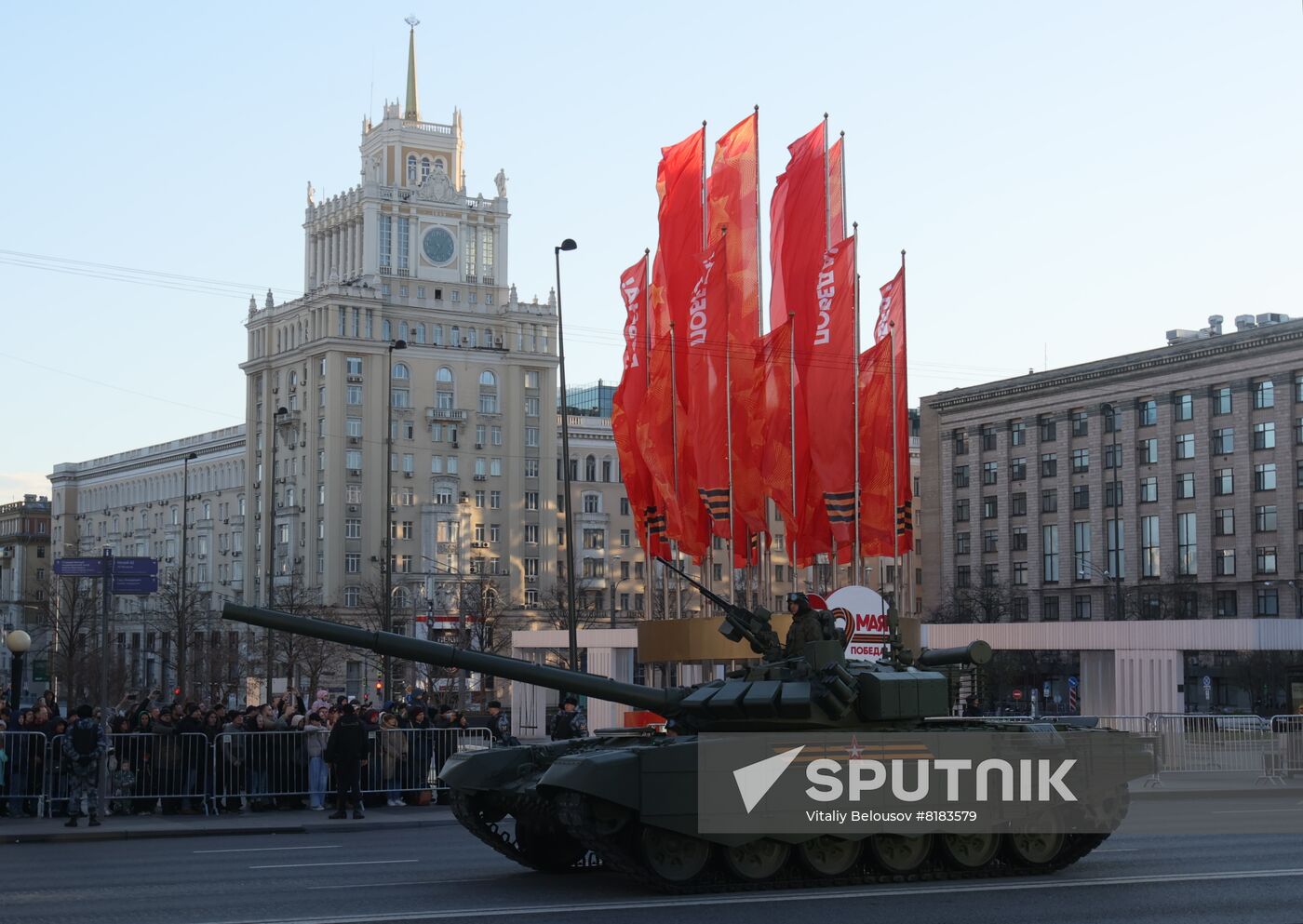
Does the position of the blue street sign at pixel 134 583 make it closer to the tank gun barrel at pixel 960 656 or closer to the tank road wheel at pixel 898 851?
the tank gun barrel at pixel 960 656

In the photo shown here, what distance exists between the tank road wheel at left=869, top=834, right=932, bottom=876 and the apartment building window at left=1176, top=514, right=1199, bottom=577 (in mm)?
70351

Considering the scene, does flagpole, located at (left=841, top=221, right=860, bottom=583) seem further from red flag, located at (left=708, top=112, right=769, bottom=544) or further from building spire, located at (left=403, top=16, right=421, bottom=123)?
building spire, located at (left=403, top=16, right=421, bottom=123)

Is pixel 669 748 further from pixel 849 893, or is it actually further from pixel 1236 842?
pixel 1236 842

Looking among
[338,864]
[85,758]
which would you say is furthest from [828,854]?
[85,758]

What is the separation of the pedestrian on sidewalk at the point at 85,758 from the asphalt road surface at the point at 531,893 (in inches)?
140

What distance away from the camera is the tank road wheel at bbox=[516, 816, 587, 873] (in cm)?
1700

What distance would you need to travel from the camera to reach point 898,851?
15.9 m

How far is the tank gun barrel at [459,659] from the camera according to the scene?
16844 mm

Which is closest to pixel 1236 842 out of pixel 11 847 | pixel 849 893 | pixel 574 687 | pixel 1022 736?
pixel 1022 736

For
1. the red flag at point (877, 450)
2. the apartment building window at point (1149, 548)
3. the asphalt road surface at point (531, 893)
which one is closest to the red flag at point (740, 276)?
the red flag at point (877, 450)

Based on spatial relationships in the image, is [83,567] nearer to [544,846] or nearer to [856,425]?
[544,846]

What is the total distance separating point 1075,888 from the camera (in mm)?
15500

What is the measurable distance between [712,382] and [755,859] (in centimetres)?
2395

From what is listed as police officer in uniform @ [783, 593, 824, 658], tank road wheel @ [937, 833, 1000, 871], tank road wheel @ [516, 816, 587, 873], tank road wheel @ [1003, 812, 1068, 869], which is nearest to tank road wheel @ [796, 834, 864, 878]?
tank road wheel @ [937, 833, 1000, 871]
